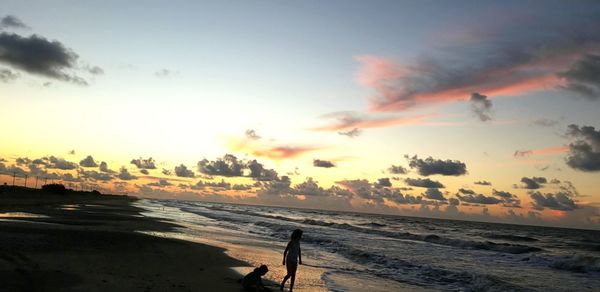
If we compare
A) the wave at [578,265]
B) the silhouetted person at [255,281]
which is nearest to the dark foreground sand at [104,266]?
the silhouetted person at [255,281]

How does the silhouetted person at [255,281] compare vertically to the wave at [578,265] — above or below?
above

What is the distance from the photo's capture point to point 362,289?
1605 cm

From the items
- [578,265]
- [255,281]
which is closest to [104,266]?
[255,281]

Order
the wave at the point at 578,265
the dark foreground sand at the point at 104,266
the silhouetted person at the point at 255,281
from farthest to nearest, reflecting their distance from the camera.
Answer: the wave at the point at 578,265 < the silhouetted person at the point at 255,281 < the dark foreground sand at the point at 104,266

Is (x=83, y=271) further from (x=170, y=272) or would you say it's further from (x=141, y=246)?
(x=141, y=246)

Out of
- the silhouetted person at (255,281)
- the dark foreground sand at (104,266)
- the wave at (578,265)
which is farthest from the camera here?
the wave at (578,265)

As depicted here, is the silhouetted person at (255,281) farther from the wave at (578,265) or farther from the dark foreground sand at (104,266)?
the wave at (578,265)

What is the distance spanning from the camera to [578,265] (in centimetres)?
2973

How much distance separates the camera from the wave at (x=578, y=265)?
2891 centimetres

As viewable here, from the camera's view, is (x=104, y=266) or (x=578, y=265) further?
(x=578, y=265)

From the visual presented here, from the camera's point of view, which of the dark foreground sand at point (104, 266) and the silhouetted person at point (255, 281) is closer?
the dark foreground sand at point (104, 266)

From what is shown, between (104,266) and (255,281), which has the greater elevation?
(255,281)

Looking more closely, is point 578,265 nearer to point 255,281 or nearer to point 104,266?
point 255,281

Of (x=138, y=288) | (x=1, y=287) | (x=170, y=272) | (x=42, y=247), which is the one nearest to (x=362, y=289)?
(x=170, y=272)
